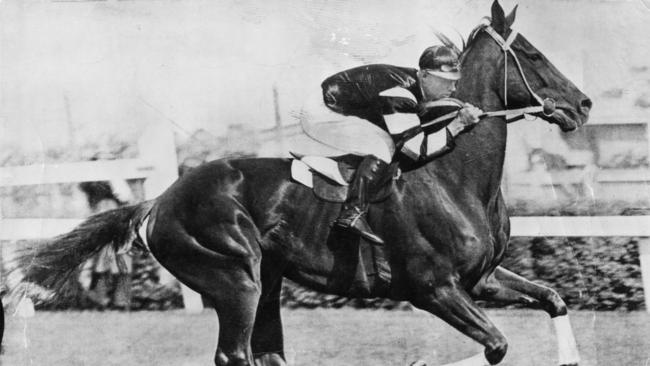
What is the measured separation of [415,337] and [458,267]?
64 centimetres

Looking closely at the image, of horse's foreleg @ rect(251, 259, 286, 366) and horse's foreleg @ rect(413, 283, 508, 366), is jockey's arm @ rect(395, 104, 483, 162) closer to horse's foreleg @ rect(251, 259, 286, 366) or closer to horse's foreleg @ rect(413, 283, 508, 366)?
horse's foreleg @ rect(413, 283, 508, 366)

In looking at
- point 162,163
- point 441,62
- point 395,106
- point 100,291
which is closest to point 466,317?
point 395,106

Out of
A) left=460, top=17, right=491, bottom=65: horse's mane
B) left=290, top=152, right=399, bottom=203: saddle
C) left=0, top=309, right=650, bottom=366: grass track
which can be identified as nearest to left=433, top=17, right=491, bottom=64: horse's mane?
left=460, top=17, right=491, bottom=65: horse's mane

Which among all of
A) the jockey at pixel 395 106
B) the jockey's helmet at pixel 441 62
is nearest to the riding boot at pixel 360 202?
the jockey at pixel 395 106

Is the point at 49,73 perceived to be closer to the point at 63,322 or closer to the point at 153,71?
the point at 153,71

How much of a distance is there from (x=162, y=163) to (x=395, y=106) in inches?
53.3

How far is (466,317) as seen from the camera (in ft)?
18.4

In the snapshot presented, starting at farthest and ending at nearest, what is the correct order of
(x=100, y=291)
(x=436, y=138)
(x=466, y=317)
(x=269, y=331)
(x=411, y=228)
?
(x=100, y=291) → (x=269, y=331) → (x=436, y=138) → (x=411, y=228) → (x=466, y=317)

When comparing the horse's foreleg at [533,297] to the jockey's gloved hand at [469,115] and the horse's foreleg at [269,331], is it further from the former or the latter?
the horse's foreleg at [269,331]

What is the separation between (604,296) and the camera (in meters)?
6.15

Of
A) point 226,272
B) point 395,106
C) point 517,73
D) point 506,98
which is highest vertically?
point 517,73

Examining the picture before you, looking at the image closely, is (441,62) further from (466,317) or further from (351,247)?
(466,317)

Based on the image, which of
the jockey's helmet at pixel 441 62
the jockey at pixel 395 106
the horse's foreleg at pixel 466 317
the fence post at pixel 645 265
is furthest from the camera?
the fence post at pixel 645 265

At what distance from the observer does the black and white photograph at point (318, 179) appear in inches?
229
